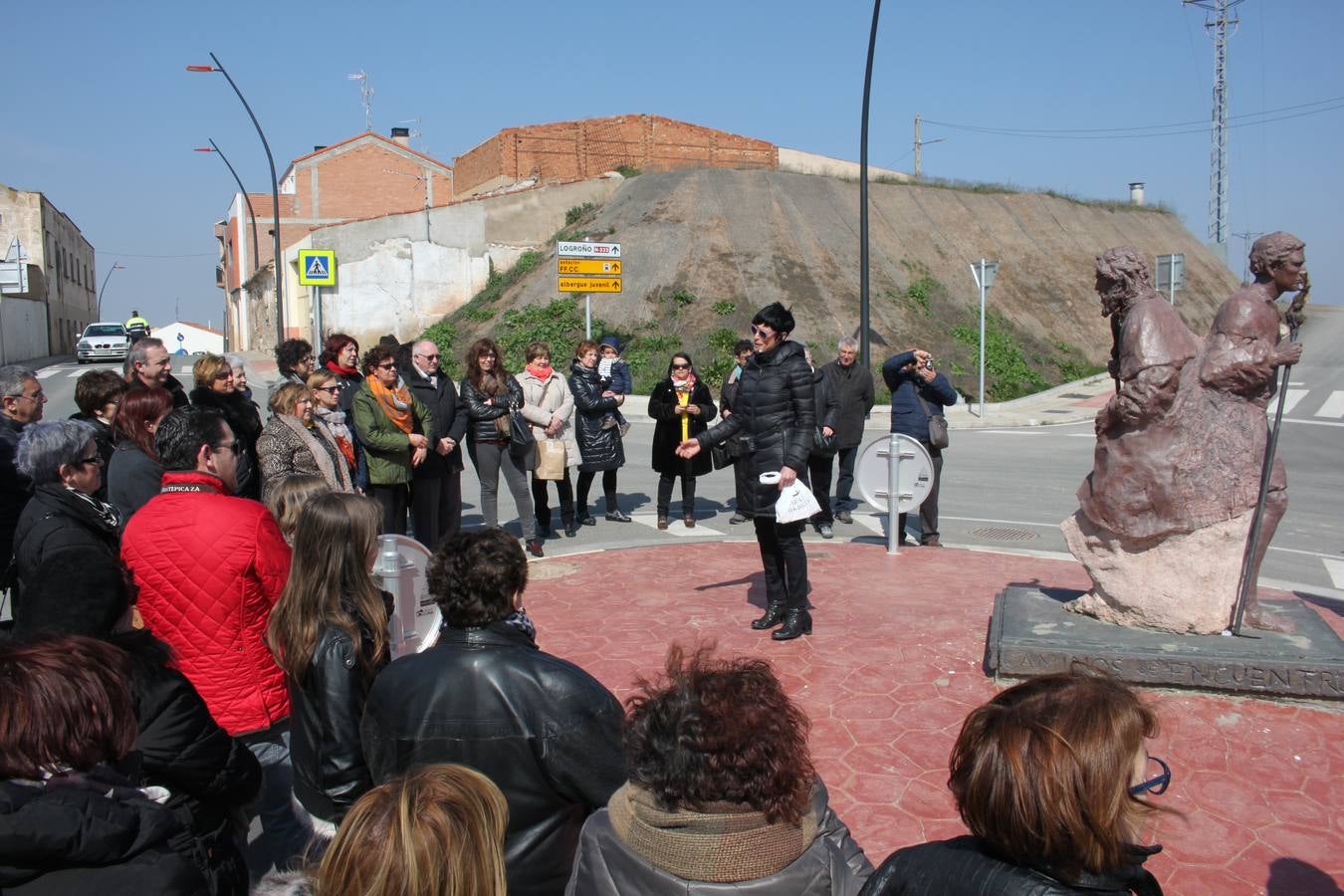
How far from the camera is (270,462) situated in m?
6.11

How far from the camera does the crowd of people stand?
1737 millimetres

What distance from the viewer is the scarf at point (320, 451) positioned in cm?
619

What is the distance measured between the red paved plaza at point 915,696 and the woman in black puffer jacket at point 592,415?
143 centimetres

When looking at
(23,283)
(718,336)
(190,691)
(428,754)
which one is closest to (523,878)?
(428,754)

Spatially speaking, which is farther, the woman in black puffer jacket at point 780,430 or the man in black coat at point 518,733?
the woman in black puffer jacket at point 780,430

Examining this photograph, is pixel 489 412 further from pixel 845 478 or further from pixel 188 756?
pixel 188 756

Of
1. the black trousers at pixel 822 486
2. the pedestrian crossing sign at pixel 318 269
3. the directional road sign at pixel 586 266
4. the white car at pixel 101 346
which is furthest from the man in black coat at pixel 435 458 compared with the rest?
the white car at pixel 101 346

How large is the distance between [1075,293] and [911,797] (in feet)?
112

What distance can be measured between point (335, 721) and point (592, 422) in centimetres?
723

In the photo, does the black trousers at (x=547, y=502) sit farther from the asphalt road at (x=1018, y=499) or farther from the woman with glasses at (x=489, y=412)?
the woman with glasses at (x=489, y=412)

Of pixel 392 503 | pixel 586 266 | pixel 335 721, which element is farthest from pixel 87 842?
pixel 586 266

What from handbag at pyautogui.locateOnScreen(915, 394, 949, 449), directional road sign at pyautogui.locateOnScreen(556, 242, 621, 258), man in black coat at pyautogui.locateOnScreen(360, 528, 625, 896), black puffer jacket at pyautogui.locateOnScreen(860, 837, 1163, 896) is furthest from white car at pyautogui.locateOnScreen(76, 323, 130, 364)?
black puffer jacket at pyautogui.locateOnScreen(860, 837, 1163, 896)

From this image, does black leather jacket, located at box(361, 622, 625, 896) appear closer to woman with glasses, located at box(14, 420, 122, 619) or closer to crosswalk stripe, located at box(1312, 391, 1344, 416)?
woman with glasses, located at box(14, 420, 122, 619)

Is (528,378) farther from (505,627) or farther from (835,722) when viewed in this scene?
(505,627)
